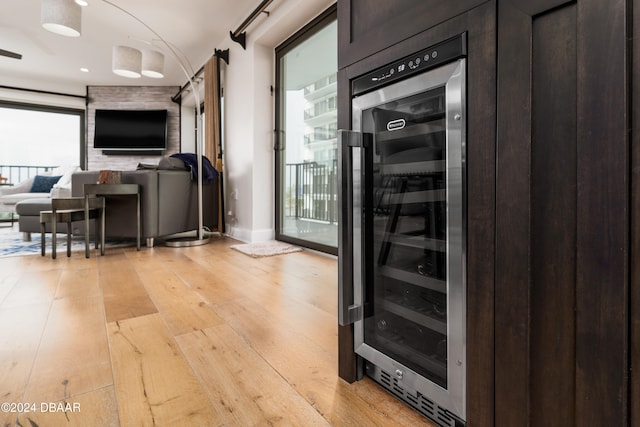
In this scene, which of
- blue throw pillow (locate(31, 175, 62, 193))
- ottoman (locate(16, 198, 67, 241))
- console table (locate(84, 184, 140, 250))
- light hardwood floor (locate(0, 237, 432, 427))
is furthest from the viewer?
blue throw pillow (locate(31, 175, 62, 193))

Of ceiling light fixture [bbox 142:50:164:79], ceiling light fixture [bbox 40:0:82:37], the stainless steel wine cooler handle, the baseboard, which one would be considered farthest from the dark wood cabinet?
ceiling light fixture [bbox 142:50:164:79]

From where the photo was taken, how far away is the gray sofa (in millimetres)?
3137

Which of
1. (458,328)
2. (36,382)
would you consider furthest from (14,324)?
(458,328)

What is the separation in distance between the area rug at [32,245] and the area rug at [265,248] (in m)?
1.29

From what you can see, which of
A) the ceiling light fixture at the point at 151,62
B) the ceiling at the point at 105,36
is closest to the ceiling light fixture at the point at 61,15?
the ceiling at the point at 105,36

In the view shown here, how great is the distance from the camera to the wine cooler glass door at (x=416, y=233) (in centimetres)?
68

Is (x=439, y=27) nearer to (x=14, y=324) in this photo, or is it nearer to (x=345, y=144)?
(x=345, y=144)

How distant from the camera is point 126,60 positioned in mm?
3576

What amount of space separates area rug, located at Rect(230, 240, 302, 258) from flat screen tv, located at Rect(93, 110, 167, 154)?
386cm

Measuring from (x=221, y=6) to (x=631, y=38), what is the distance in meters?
3.84

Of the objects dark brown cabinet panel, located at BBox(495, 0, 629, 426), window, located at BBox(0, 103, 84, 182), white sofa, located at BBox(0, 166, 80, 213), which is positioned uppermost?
window, located at BBox(0, 103, 84, 182)

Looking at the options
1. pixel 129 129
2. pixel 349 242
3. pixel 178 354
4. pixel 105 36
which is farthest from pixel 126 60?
pixel 349 242

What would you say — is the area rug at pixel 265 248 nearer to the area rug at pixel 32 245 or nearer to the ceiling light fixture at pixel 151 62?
the area rug at pixel 32 245

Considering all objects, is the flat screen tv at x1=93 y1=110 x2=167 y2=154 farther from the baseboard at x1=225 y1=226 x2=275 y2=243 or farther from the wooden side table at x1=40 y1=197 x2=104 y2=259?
the wooden side table at x1=40 y1=197 x2=104 y2=259
